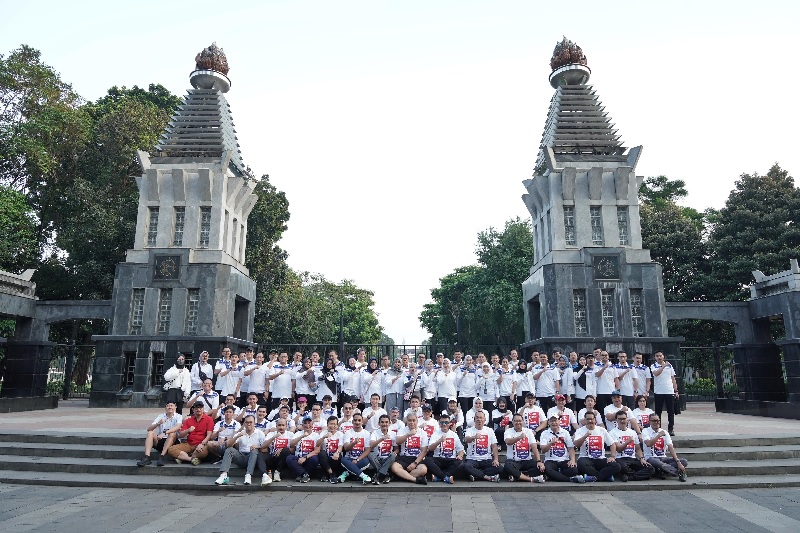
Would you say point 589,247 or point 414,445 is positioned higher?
point 589,247

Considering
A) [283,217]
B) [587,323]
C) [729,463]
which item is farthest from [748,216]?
[283,217]

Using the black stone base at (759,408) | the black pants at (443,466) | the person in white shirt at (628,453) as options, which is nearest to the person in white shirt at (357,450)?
the black pants at (443,466)

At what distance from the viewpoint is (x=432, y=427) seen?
11203 mm

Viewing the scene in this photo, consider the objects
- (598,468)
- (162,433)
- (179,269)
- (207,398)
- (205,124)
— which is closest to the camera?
(598,468)

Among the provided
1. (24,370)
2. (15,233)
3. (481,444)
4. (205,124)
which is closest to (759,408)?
(481,444)

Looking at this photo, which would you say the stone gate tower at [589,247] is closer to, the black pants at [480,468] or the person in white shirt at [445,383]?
the person in white shirt at [445,383]

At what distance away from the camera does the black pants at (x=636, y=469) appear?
1063 centimetres

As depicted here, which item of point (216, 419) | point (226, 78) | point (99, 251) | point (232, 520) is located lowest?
point (232, 520)

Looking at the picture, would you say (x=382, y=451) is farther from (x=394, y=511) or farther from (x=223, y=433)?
(x=223, y=433)

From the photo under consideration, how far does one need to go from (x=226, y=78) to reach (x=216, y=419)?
20.1m

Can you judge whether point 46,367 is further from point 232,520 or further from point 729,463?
point 729,463

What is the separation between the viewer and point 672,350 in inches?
870

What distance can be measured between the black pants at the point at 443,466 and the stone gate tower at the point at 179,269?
14.2 m

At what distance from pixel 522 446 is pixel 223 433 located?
246 inches
